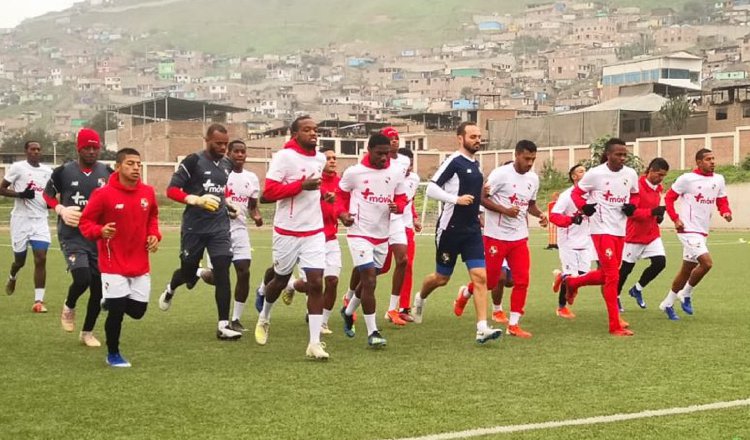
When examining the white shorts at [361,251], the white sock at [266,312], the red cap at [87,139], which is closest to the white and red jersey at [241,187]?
the red cap at [87,139]

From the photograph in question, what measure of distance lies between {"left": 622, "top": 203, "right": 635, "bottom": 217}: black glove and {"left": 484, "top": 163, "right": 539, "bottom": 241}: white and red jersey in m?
1.04

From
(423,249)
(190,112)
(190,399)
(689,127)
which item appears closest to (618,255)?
(190,399)

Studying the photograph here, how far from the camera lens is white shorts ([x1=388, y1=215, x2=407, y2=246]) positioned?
12.1 metres

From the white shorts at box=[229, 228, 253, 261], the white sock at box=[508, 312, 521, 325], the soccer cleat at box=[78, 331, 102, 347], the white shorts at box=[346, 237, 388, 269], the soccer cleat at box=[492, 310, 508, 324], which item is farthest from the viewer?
the soccer cleat at box=[492, 310, 508, 324]

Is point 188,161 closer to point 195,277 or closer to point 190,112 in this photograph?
point 195,277

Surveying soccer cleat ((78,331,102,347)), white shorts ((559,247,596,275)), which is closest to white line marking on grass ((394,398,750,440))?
soccer cleat ((78,331,102,347))

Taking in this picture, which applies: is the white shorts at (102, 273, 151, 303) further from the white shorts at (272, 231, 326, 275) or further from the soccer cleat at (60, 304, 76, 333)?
the soccer cleat at (60, 304, 76, 333)

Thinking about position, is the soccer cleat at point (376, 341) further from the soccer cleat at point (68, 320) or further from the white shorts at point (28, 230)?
the white shorts at point (28, 230)

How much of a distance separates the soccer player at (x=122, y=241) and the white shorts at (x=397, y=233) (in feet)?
11.5

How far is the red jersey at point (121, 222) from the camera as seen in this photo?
9211 millimetres

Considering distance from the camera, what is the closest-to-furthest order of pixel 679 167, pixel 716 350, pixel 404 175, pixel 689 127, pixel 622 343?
pixel 716 350
pixel 622 343
pixel 404 175
pixel 679 167
pixel 689 127

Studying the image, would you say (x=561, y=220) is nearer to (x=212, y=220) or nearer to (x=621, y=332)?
(x=621, y=332)

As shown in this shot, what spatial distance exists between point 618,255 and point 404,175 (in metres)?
2.66

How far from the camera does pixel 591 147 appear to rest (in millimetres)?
75750
